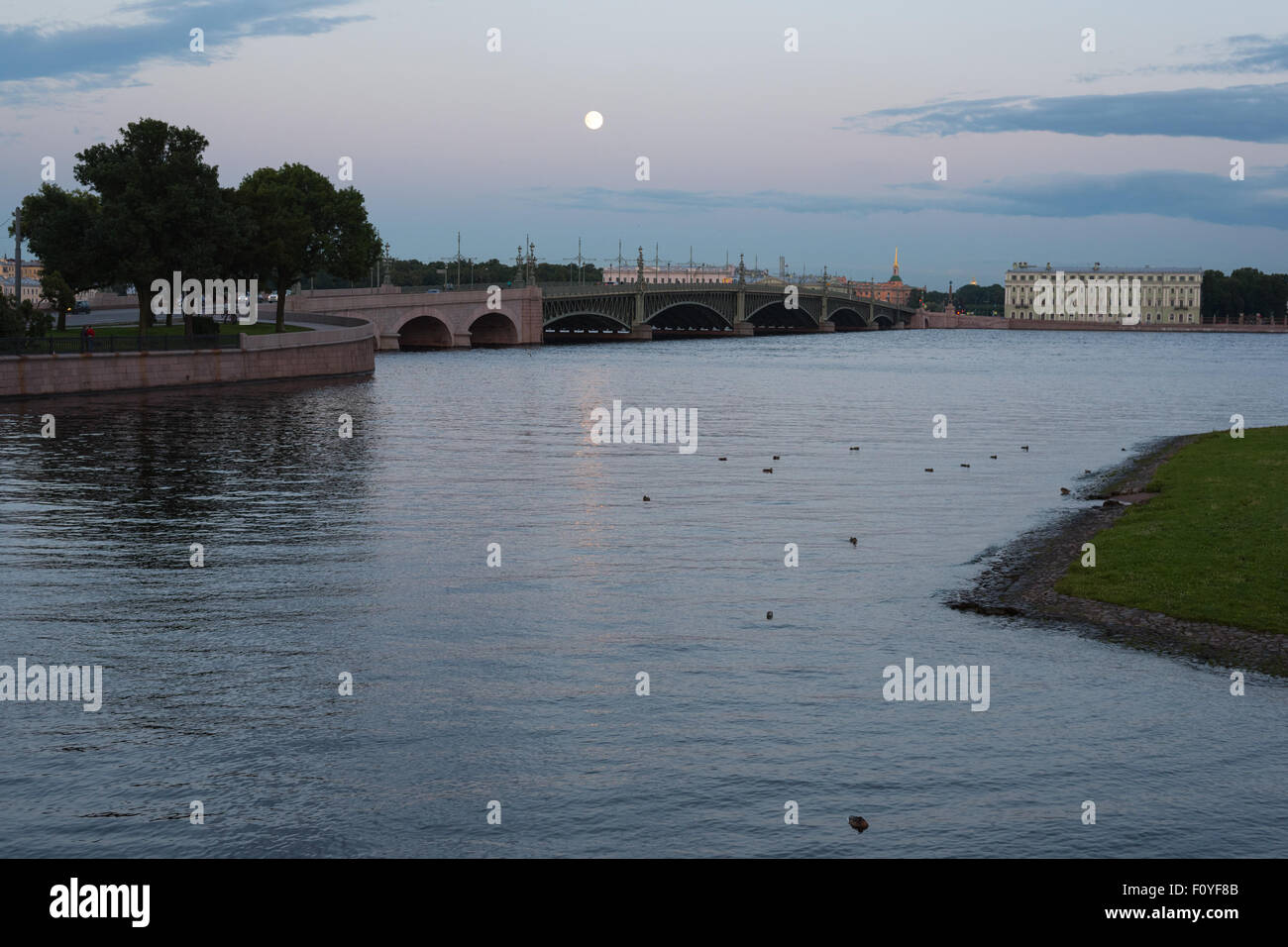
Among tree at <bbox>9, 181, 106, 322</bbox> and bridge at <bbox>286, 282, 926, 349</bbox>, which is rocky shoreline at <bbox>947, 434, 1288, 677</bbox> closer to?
tree at <bbox>9, 181, 106, 322</bbox>

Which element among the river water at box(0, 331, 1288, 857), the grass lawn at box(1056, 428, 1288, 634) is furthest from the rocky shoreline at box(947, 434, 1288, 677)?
the river water at box(0, 331, 1288, 857)

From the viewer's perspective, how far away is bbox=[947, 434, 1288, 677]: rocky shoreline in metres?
15.5

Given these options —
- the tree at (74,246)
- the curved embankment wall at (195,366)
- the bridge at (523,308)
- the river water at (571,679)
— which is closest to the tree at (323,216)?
the bridge at (523,308)

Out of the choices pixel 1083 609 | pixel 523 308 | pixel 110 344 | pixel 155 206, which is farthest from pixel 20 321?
pixel 523 308

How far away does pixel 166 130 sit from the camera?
66000 mm

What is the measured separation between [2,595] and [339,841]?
10676 mm

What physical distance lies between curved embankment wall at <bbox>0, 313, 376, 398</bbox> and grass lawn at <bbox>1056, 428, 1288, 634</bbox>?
4162cm

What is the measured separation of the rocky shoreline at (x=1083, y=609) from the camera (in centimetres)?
1552

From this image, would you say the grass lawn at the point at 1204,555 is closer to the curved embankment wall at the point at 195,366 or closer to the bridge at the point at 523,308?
the curved embankment wall at the point at 195,366

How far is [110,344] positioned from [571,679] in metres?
47.1

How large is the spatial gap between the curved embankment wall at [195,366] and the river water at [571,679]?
19080 mm

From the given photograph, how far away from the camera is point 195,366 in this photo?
59938 millimetres

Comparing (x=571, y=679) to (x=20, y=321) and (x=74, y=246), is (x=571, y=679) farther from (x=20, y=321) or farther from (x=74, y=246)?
(x=74, y=246)
